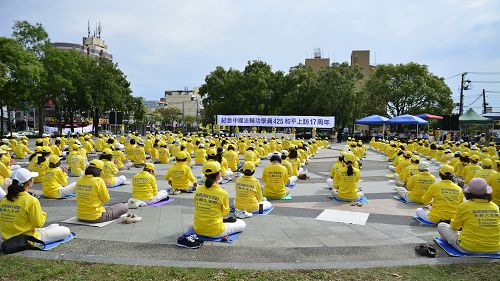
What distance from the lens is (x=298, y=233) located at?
23.9ft

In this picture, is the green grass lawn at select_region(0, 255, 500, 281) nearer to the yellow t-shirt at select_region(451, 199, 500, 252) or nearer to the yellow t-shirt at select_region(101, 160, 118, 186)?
the yellow t-shirt at select_region(451, 199, 500, 252)

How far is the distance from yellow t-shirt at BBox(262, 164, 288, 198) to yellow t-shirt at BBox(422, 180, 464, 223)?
3650 mm

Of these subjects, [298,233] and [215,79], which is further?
[215,79]

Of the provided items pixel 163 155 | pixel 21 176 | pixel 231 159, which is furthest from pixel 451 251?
pixel 163 155

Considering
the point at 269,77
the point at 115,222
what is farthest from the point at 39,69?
the point at 115,222

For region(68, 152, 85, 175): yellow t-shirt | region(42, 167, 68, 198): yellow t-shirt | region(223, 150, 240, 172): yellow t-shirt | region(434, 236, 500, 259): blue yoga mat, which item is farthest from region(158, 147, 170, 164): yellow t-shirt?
region(434, 236, 500, 259): blue yoga mat

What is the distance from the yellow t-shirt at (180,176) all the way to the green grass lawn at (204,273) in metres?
5.42

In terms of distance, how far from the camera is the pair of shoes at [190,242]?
623 centimetres

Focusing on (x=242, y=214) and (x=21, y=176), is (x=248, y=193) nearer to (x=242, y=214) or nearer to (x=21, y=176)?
(x=242, y=214)

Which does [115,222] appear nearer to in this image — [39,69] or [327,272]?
[327,272]

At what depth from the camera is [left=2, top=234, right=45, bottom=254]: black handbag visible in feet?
18.8

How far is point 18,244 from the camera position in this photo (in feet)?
19.1

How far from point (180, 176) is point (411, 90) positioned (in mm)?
40456

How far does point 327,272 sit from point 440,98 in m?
46.1
